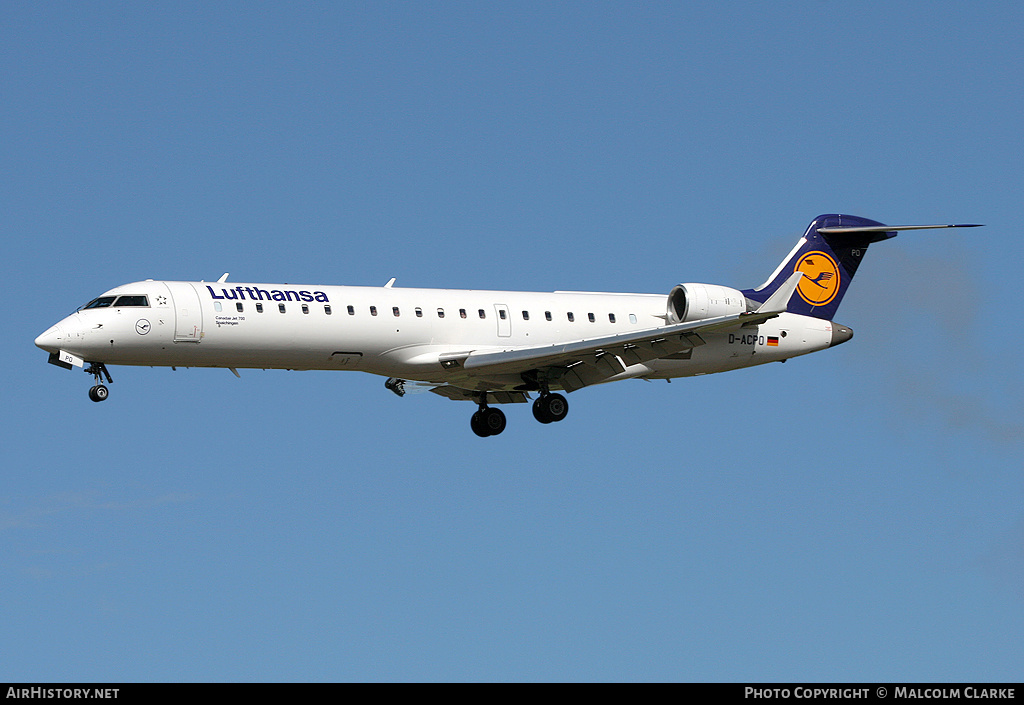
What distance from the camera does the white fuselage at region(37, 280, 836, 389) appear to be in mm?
33062

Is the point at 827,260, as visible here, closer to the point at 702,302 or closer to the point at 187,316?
the point at 702,302

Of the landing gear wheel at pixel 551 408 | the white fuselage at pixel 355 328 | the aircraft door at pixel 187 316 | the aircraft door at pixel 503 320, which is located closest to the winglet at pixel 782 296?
the white fuselage at pixel 355 328

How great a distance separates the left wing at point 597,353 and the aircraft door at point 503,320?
0.54 m

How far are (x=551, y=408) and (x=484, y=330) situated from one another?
8.79 ft

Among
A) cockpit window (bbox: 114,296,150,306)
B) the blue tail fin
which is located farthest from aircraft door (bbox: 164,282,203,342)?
the blue tail fin

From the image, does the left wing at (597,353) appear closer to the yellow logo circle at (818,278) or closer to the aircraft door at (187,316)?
the yellow logo circle at (818,278)

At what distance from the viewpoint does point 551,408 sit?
37.1 m

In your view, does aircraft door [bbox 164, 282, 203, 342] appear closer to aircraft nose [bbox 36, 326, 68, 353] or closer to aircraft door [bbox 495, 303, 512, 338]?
aircraft nose [bbox 36, 326, 68, 353]

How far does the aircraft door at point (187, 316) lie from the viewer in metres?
33.1

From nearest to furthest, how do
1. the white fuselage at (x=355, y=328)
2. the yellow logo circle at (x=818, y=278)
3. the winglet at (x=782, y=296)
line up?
the white fuselage at (x=355, y=328) < the winglet at (x=782, y=296) < the yellow logo circle at (x=818, y=278)

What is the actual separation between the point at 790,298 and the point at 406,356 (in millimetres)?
11224
